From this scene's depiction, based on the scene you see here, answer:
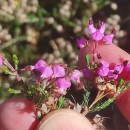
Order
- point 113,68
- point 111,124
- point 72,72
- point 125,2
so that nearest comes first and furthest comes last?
1. point 72,72
2. point 113,68
3. point 111,124
4. point 125,2

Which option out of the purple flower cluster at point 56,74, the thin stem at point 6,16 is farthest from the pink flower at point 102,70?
the thin stem at point 6,16

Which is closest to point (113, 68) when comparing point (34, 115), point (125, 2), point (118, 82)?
point (118, 82)

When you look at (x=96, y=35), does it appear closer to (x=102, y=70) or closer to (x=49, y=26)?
(x=102, y=70)

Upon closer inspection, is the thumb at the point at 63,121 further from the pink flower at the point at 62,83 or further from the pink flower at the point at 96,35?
the pink flower at the point at 96,35

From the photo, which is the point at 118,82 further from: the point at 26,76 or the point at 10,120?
the point at 26,76

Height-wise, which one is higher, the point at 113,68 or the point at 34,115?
the point at 113,68

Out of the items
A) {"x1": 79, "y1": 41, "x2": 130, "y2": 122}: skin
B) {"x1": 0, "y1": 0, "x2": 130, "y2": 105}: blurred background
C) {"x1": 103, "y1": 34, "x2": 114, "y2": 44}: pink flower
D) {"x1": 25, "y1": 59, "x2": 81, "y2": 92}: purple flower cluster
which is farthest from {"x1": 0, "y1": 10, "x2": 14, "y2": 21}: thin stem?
{"x1": 25, "y1": 59, "x2": 81, "y2": 92}: purple flower cluster
